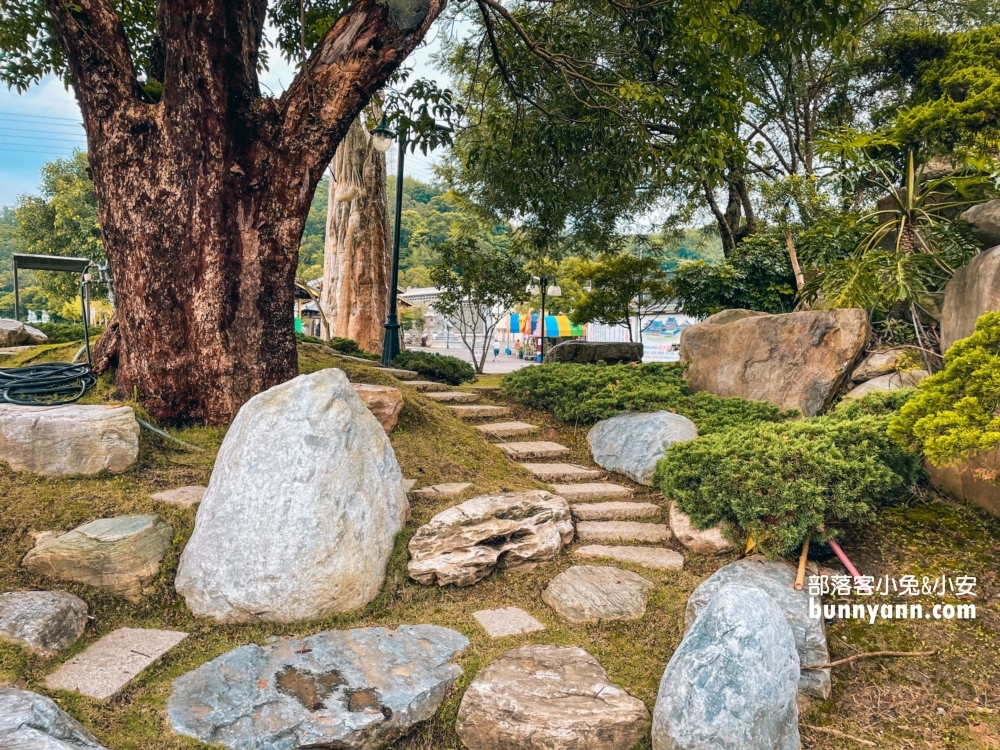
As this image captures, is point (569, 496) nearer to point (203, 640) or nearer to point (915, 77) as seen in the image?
point (203, 640)

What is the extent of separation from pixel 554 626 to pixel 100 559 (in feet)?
7.86

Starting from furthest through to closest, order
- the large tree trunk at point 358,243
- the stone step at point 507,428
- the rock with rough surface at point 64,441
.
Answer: the large tree trunk at point 358,243, the stone step at point 507,428, the rock with rough surface at point 64,441

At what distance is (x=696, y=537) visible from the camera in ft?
12.9

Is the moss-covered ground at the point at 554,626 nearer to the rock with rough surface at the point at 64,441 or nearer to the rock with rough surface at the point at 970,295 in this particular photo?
the rock with rough surface at the point at 64,441

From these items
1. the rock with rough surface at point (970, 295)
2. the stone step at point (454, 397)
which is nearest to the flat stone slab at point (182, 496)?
the stone step at point (454, 397)

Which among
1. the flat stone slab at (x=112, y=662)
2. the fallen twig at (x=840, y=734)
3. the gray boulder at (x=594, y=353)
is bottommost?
the fallen twig at (x=840, y=734)

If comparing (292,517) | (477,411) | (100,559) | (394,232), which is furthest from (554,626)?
(394,232)

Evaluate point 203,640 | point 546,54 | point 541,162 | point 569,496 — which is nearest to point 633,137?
point 541,162

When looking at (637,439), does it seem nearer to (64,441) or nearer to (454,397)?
(454,397)

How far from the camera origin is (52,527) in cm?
341

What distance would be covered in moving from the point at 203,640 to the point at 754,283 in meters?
10.4

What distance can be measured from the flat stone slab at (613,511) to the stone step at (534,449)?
105 cm

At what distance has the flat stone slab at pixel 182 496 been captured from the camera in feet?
12.0

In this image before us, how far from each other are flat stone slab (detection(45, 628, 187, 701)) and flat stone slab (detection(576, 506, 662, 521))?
Answer: 8.58ft
